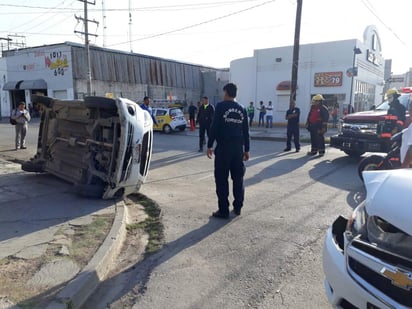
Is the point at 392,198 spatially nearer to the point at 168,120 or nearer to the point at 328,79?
the point at 168,120

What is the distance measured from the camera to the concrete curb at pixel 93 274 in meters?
2.83

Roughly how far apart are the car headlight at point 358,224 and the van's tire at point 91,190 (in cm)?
416

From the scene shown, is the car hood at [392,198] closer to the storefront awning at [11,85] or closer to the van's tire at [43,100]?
the van's tire at [43,100]

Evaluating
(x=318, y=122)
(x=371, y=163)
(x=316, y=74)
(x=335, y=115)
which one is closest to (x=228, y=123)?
(x=371, y=163)

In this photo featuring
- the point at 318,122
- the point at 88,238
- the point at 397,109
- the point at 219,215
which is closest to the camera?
the point at 88,238

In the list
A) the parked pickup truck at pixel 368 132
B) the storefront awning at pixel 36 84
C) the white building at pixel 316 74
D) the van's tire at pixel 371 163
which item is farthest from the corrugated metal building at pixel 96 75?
Answer: the van's tire at pixel 371 163

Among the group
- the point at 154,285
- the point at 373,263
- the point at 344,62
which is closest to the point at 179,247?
the point at 154,285

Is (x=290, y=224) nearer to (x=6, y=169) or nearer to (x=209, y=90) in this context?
(x=6, y=169)

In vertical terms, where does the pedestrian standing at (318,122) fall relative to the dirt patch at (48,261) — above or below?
above

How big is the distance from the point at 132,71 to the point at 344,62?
24.1 metres

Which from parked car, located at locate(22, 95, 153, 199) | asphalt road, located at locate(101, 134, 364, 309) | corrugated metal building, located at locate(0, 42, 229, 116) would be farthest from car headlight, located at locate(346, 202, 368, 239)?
corrugated metal building, located at locate(0, 42, 229, 116)

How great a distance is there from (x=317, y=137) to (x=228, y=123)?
6872 mm

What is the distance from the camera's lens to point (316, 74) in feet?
76.9

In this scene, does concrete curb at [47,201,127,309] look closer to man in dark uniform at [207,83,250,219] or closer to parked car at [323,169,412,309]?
man in dark uniform at [207,83,250,219]
